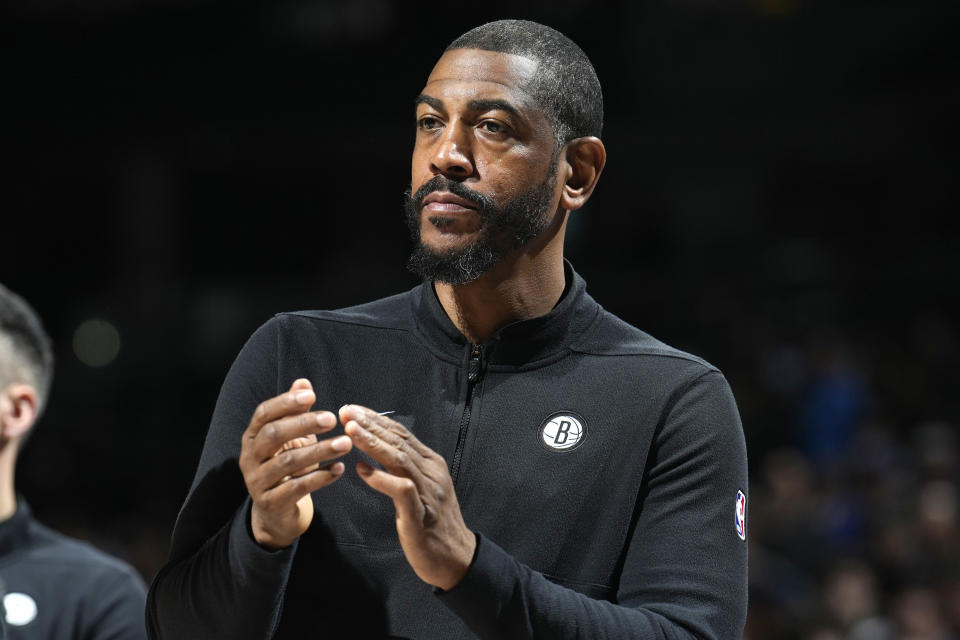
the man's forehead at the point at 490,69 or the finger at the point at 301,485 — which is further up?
the man's forehead at the point at 490,69

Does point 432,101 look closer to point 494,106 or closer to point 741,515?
point 494,106

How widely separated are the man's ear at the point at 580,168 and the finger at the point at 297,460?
2.47ft

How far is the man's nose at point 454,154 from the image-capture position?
6.88 feet

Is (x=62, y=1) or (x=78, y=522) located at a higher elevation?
(x=62, y=1)

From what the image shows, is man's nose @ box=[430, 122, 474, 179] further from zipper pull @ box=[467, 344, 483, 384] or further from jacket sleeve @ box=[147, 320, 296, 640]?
jacket sleeve @ box=[147, 320, 296, 640]

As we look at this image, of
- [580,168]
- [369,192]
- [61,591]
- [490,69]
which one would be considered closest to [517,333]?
[580,168]

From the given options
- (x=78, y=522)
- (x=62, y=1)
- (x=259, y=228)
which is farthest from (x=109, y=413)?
(x=62, y=1)

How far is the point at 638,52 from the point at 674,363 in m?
9.91

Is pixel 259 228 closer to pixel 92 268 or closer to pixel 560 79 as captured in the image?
pixel 92 268

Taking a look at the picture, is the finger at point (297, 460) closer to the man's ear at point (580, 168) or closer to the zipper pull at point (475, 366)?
the zipper pull at point (475, 366)

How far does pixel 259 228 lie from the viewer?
43.0 ft

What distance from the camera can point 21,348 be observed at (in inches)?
122

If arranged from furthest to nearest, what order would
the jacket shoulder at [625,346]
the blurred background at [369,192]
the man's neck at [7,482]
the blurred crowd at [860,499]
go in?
the blurred background at [369,192] < the blurred crowd at [860,499] < the man's neck at [7,482] < the jacket shoulder at [625,346]

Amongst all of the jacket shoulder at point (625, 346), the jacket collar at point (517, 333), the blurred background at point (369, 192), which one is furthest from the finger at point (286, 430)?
the blurred background at point (369, 192)
